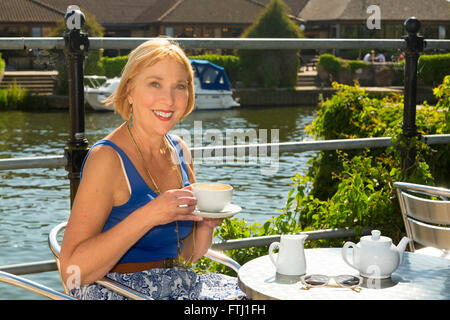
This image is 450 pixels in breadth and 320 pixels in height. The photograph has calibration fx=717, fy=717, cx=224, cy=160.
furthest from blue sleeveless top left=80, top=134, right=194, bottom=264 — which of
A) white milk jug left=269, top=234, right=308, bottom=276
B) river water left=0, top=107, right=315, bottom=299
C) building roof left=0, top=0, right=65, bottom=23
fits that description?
building roof left=0, top=0, right=65, bottom=23

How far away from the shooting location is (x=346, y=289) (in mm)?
1592

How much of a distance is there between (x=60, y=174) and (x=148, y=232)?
12013 millimetres

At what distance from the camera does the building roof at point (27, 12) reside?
121 ft

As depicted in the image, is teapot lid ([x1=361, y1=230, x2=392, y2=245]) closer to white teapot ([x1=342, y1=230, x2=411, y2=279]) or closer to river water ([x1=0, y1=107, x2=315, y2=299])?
white teapot ([x1=342, y1=230, x2=411, y2=279])

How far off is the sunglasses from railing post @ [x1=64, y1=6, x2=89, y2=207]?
0.99 meters

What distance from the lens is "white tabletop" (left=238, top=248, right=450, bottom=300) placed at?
1.56 meters

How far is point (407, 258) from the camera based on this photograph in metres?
1.86

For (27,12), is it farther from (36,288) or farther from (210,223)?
(36,288)

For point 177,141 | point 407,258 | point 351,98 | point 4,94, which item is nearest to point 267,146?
point 177,141

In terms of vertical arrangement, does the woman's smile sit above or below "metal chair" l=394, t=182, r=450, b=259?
above

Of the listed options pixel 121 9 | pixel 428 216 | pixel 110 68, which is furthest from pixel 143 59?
pixel 121 9

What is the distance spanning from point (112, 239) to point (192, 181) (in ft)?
1.45
